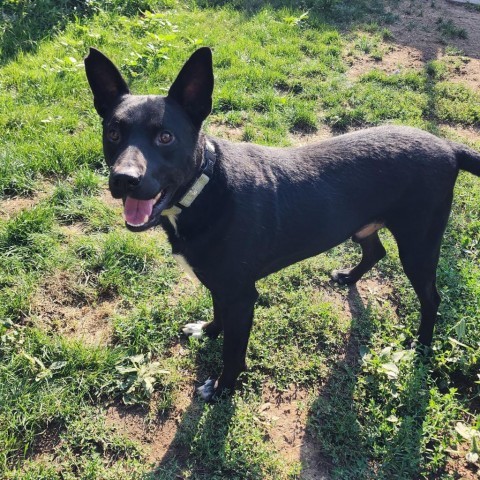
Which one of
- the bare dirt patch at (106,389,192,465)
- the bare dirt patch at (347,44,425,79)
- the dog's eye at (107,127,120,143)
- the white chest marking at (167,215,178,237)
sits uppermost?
the dog's eye at (107,127,120,143)

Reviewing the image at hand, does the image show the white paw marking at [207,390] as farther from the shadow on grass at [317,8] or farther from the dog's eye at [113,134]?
the shadow on grass at [317,8]

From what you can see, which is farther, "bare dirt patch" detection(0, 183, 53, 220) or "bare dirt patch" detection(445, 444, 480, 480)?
"bare dirt patch" detection(0, 183, 53, 220)

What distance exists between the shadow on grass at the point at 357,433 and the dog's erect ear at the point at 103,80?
2332 millimetres

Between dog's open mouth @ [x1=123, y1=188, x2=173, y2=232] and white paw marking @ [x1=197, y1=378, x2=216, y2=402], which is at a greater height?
dog's open mouth @ [x1=123, y1=188, x2=173, y2=232]

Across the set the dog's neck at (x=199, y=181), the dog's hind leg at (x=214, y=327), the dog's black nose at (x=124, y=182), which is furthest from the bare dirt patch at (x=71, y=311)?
the dog's black nose at (x=124, y=182)

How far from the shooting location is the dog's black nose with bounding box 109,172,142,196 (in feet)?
6.79

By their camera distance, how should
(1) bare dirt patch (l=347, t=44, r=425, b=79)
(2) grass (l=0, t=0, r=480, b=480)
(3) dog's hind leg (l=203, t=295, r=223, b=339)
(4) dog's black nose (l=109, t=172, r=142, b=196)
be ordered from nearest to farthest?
(4) dog's black nose (l=109, t=172, r=142, b=196), (2) grass (l=0, t=0, r=480, b=480), (3) dog's hind leg (l=203, t=295, r=223, b=339), (1) bare dirt patch (l=347, t=44, r=425, b=79)

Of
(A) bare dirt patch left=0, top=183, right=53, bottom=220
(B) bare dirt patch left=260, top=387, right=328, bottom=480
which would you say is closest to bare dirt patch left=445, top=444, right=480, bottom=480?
(B) bare dirt patch left=260, top=387, right=328, bottom=480

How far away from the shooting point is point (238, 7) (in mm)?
7809

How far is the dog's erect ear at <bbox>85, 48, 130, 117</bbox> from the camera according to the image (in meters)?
2.54

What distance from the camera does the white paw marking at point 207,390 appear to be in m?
2.91

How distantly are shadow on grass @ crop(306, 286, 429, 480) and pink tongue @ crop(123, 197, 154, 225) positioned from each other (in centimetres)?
171

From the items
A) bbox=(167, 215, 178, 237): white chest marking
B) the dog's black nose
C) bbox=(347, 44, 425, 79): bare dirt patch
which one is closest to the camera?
the dog's black nose

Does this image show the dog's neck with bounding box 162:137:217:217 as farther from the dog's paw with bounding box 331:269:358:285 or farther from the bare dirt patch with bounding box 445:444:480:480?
the bare dirt patch with bounding box 445:444:480:480
